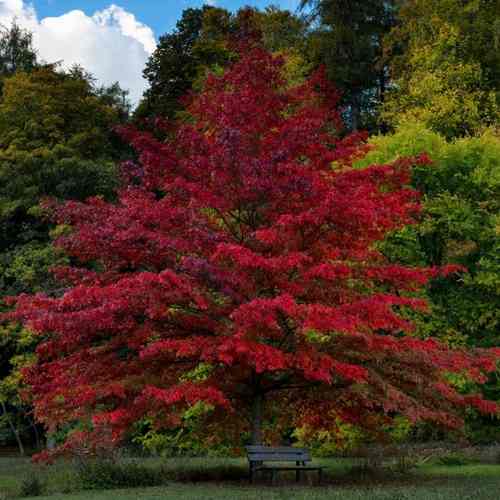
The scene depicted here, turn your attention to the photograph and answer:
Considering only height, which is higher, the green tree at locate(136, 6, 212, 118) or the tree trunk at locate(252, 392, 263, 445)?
the green tree at locate(136, 6, 212, 118)

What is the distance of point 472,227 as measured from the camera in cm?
2675

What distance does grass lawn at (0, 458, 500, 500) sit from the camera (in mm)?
12812

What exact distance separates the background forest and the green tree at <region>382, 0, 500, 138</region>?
0.08 metres

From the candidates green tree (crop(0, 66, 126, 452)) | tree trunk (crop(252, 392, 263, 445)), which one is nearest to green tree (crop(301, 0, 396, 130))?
green tree (crop(0, 66, 126, 452))

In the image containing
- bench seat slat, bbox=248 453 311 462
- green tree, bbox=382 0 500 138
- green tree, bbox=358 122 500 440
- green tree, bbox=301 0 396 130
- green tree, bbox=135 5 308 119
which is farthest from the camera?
green tree, bbox=135 5 308 119

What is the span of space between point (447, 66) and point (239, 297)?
25.3 meters

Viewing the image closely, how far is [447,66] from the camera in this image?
37.0 meters

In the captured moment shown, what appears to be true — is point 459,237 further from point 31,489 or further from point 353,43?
point 353,43

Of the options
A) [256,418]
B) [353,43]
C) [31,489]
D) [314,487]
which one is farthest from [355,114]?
[31,489]

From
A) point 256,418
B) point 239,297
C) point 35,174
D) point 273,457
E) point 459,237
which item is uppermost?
point 35,174

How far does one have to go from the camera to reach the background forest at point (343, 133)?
27.0 meters

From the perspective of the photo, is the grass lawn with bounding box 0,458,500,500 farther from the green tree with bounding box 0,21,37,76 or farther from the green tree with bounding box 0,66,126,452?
the green tree with bounding box 0,21,37,76

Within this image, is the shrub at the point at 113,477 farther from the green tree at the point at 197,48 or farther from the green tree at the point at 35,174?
the green tree at the point at 197,48

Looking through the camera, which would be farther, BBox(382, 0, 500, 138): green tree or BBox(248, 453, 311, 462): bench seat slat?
BBox(382, 0, 500, 138): green tree
